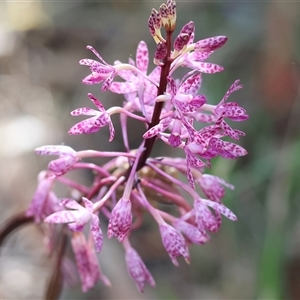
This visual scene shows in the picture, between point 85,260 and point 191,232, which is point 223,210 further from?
point 85,260

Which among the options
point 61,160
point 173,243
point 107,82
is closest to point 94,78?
point 107,82

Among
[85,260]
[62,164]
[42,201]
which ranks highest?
[62,164]

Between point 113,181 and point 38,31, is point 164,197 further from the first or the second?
point 38,31

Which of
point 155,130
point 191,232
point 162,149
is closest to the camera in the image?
point 155,130

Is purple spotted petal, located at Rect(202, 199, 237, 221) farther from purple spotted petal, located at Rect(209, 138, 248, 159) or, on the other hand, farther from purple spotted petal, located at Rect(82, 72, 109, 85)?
purple spotted petal, located at Rect(82, 72, 109, 85)

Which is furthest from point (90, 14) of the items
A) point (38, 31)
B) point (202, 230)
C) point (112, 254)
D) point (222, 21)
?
point (202, 230)

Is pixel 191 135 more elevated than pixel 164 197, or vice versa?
pixel 191 135
